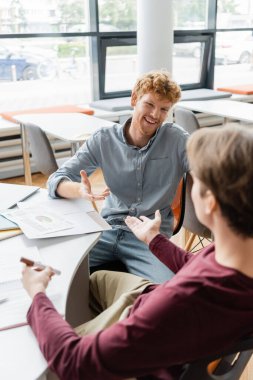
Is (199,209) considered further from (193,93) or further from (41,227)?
(193,93)

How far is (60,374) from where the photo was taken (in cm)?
91

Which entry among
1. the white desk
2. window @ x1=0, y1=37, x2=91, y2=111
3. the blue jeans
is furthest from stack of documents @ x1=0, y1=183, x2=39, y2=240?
window @ x1=0, y1=37, x2=91, y2=111

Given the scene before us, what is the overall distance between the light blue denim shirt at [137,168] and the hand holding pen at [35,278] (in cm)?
73

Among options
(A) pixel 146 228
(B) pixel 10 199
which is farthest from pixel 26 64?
(A) pixel 146 228

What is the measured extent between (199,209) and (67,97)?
420 cm

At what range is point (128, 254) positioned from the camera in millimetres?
1851

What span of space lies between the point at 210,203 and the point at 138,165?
3.43ft

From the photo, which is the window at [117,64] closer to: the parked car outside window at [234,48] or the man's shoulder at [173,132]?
the parked car outside window at [234,48]

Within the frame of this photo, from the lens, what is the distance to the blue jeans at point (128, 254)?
1.77 meters

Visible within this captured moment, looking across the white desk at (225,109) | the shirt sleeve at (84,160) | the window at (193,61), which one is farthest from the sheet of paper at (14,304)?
the window at (193,61)

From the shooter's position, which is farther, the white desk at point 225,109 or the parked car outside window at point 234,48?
the parked car outside window at point 234,48

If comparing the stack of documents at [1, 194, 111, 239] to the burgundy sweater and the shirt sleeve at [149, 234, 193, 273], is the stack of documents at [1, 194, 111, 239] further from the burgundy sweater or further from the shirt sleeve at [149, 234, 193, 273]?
the burgundy sweater

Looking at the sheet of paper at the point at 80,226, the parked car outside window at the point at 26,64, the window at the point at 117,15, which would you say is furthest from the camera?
the window at the point at 117,15

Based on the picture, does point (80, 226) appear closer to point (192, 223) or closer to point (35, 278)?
point (35, 278)
